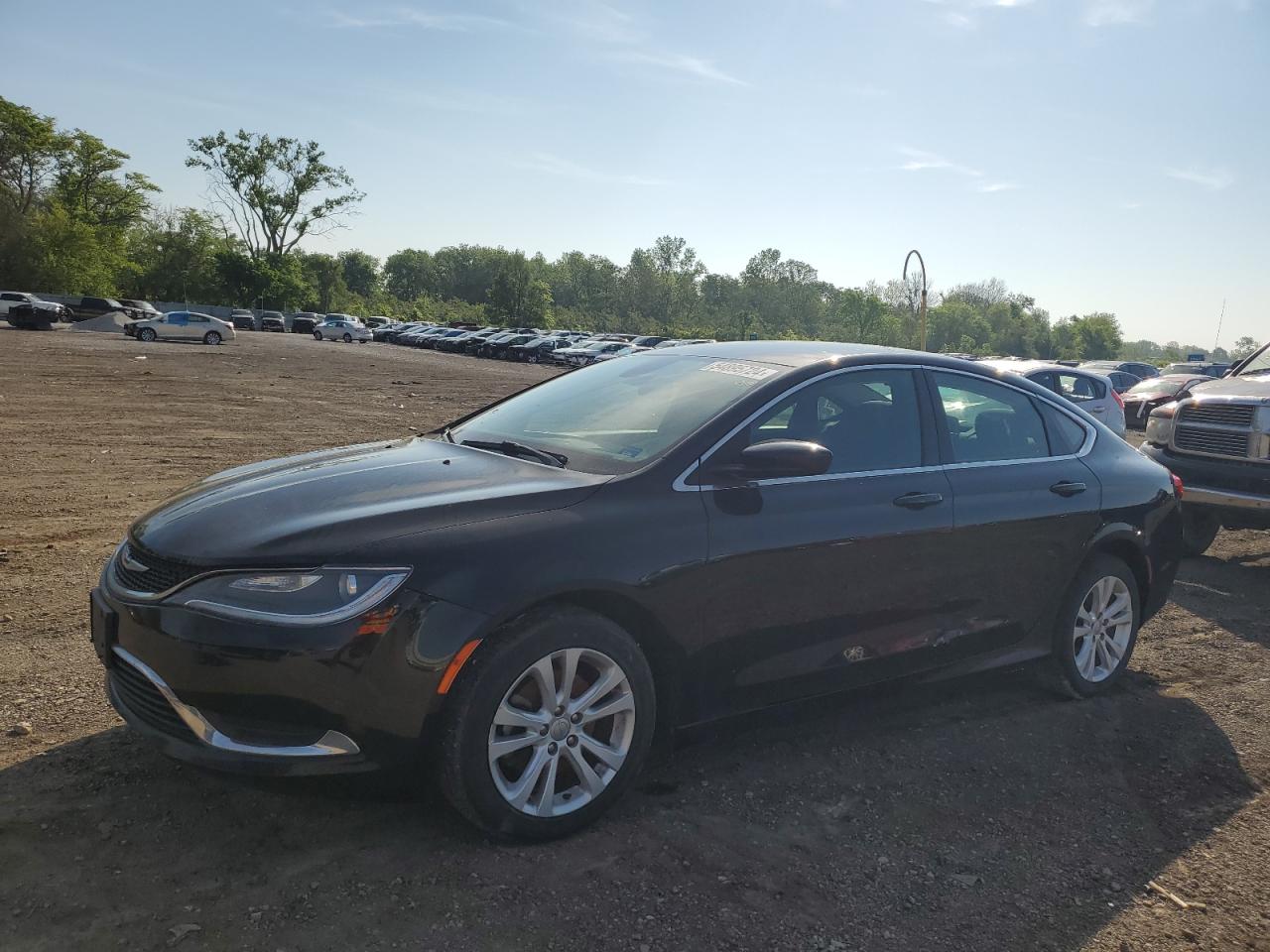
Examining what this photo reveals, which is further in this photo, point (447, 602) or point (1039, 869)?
point (1039, 869)

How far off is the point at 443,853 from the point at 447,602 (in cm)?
Result: 83

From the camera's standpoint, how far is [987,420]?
4680 mm

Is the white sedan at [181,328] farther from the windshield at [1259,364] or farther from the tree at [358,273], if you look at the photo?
the tree at [358,273]

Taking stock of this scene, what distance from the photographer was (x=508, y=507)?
324 centimetres

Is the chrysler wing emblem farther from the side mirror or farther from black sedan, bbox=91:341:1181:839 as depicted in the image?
the side mirror

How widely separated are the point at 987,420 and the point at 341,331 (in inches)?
2618

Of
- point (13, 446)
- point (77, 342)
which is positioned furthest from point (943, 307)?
point (13, 446)

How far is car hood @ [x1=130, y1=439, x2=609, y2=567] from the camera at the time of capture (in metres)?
3.05

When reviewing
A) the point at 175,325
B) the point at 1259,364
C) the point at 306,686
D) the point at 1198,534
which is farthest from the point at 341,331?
the point at 306,686

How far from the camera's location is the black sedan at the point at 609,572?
292 cm

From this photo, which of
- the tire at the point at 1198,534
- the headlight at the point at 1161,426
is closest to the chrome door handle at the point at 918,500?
the headlight at the point at 1161,426

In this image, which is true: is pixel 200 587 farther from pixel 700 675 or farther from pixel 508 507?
pixel 700 675

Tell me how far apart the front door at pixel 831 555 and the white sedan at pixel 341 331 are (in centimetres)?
6530

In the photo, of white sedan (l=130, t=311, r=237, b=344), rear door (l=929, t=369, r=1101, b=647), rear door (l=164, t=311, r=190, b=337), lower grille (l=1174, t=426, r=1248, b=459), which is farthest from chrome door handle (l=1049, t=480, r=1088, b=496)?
rear door (l=164, t=311, r=190, b=337)
